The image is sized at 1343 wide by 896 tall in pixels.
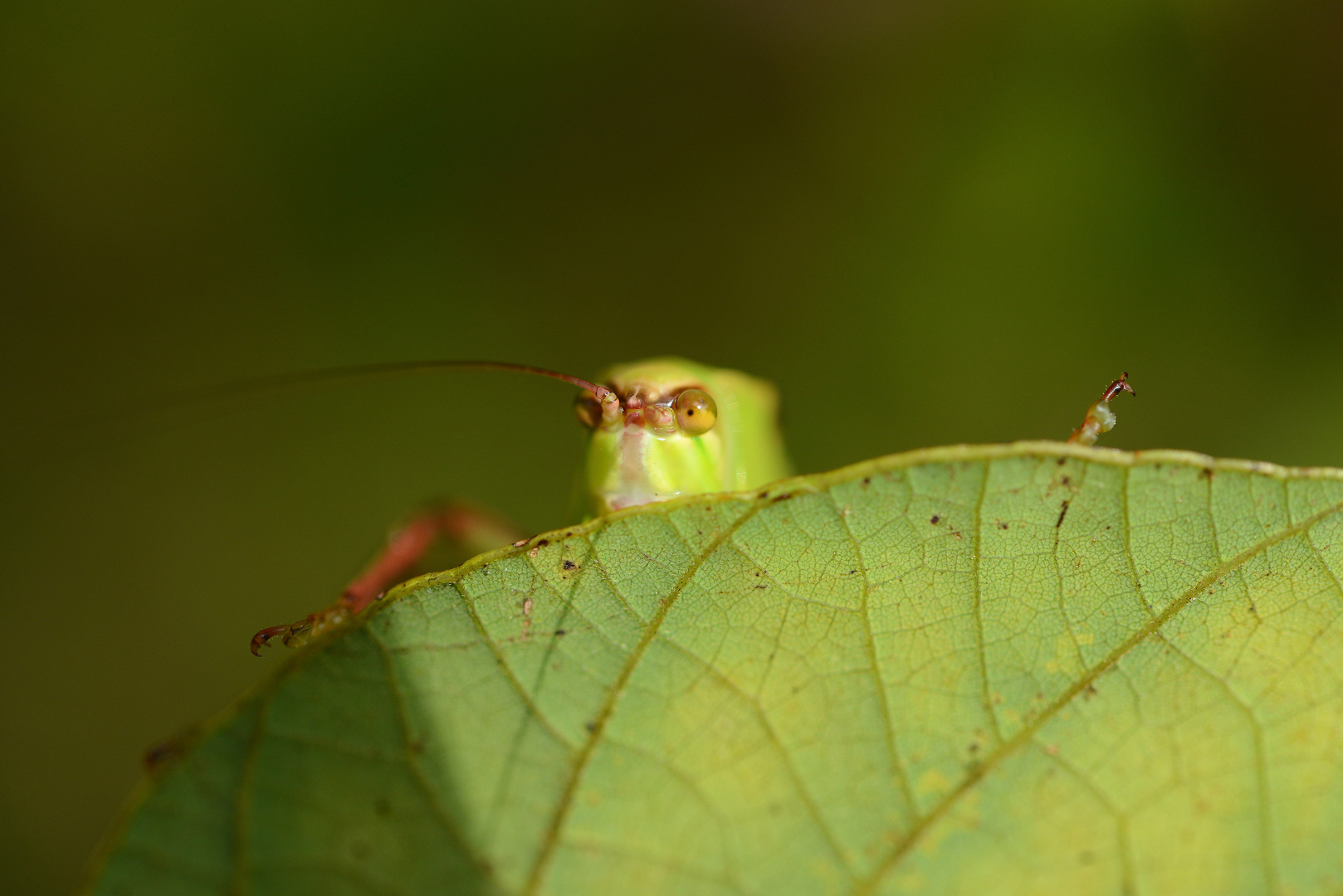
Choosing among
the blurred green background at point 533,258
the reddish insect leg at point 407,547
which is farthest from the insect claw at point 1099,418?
the blurred green background at point 533,258

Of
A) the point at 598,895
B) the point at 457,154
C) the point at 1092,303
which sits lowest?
the point at 598,895

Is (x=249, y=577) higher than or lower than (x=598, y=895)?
higher

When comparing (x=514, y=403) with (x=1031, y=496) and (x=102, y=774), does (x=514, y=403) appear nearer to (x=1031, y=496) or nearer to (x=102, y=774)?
(x=102, y=774)

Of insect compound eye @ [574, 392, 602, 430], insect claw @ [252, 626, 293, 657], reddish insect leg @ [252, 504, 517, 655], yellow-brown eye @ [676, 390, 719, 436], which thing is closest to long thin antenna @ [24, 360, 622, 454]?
insect compound eye @ [574, 392, 602, 430]

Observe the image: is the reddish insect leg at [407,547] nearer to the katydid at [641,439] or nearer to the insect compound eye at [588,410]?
the katydid at [641,439]

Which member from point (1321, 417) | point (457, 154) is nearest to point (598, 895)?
point (1321, 417)

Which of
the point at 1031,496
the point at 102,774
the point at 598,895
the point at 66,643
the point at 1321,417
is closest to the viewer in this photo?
the point at 598,895

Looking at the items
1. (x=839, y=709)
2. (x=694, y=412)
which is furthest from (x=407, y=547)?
(x=839, y=709)
